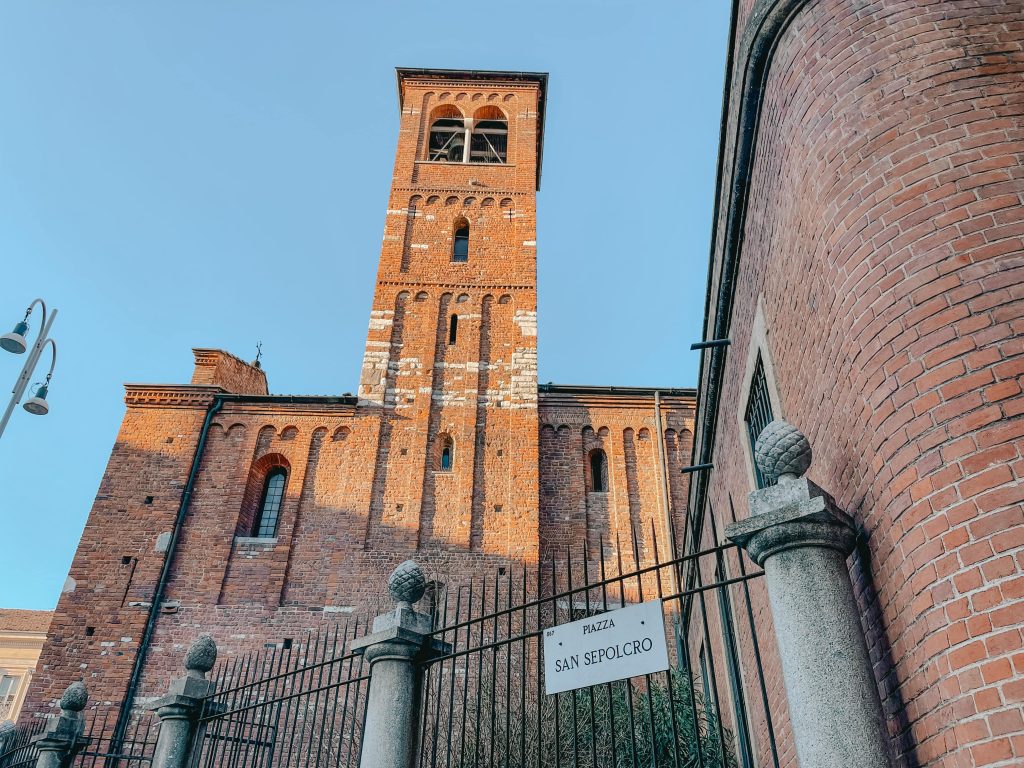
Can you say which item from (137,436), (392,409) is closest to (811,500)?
(392,409)

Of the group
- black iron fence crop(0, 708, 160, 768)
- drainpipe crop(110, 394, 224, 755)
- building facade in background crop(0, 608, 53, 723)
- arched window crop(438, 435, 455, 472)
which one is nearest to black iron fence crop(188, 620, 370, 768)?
black iron fence crop(0, 708, 160, 768)

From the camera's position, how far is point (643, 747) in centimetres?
985

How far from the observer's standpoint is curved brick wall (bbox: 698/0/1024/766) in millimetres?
2867

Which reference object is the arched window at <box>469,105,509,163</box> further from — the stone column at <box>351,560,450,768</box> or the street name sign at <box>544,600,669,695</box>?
the street name sign at <box>544,600,669,695</box>

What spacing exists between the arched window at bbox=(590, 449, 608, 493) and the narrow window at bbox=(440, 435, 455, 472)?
11.0ft

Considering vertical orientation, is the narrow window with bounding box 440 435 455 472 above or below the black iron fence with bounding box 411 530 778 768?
above

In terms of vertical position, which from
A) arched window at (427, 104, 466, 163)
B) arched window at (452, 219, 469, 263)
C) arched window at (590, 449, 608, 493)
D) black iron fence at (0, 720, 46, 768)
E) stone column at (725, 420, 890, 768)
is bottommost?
stone column at (725, 420, 890, 768)

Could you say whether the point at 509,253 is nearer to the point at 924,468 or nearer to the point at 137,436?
the point at 137,436

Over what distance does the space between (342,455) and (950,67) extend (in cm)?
1608

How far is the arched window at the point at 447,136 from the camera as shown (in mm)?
23938

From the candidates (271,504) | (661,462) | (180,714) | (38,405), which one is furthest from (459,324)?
(180,714)

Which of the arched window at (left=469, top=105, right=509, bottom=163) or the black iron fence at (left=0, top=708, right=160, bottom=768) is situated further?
the arched window at (left=469, top=105, right=509, bottom=163)

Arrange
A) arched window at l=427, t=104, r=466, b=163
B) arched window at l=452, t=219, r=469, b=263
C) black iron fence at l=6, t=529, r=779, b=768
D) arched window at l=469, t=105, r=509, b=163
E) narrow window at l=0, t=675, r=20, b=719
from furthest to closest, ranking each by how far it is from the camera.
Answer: narrow window at l=0, t=675, r=20, b=719, arched window at l=469, t=105, r=509, b=163, arched window at l=427, t=104, r=466, b=163, arched window at l=452, t=219, r=469, b=263, black iron fence at l=6, t=529, r=779, b=768

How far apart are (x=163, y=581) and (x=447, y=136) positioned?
15.1 m
